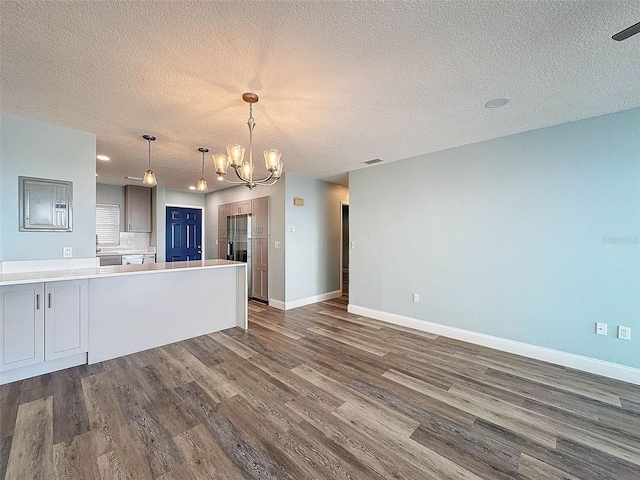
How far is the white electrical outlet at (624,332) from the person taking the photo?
2561mm

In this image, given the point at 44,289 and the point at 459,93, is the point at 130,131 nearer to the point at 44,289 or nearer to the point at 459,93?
the point at 44,289

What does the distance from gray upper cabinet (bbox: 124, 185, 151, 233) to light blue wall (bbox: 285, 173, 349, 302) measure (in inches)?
152

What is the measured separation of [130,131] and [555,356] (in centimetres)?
539

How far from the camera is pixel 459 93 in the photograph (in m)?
2.28

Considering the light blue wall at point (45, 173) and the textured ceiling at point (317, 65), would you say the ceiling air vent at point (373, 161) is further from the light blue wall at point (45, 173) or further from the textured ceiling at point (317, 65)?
the light blue wall at point (45, 173)

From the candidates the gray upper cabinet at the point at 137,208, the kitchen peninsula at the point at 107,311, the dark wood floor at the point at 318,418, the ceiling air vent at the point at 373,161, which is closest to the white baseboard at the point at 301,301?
the kitchen peninsula at the point at 107,311

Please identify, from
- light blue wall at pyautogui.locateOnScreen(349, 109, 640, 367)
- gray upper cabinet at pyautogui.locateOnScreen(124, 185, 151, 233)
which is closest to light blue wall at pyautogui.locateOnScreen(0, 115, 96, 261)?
gray upper cabinet at pyautogui.locateOnScreen(124, 185, 151, 233)

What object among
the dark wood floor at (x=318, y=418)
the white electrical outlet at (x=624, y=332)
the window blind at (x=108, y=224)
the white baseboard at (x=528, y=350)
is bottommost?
the dark wood floor at (x=318, y=418)

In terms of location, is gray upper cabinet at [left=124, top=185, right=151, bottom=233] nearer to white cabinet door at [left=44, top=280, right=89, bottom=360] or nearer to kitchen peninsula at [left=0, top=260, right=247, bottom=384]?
kitchen peninsula at [left=0, top=260, right=247, bottom=384]

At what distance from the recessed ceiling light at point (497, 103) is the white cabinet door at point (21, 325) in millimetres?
4522

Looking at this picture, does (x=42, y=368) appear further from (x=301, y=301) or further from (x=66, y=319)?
(x=301, y=301)

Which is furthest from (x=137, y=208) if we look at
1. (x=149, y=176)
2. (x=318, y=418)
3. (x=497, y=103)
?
(x=497, y=103)

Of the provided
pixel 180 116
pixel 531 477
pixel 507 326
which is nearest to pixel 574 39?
pixel 531 477

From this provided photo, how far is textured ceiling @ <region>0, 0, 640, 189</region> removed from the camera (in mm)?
1489
